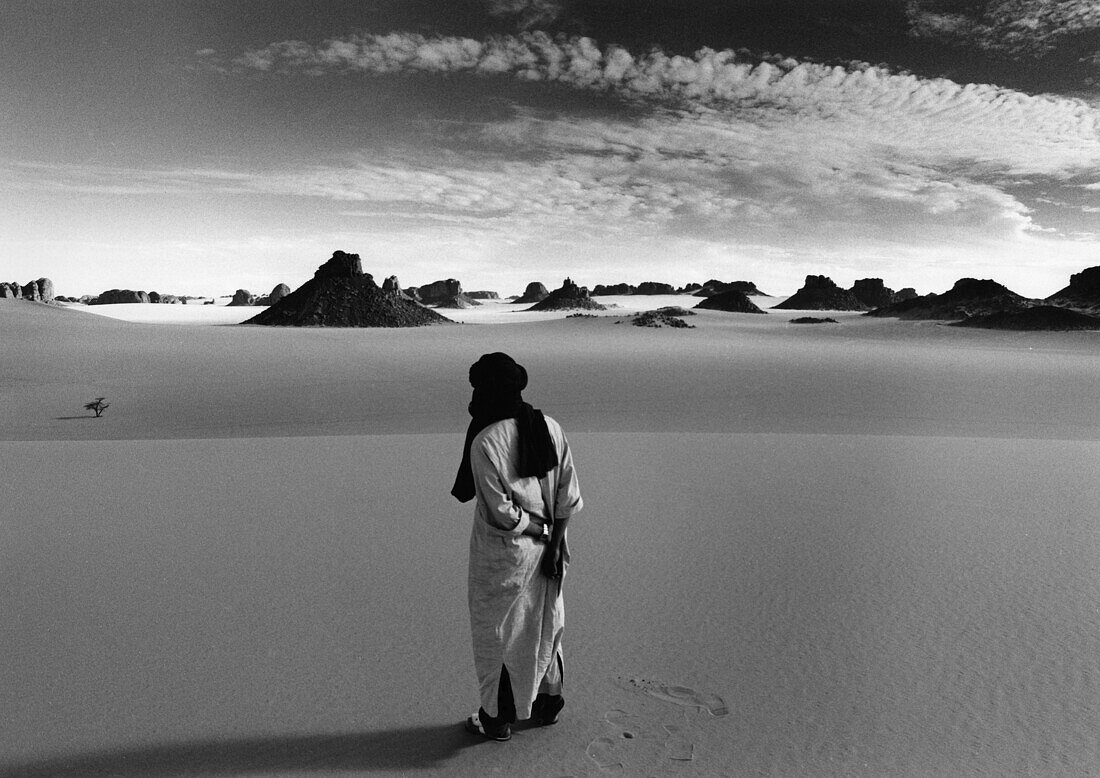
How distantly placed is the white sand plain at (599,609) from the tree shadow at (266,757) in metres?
0.01

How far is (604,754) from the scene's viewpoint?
2748mm

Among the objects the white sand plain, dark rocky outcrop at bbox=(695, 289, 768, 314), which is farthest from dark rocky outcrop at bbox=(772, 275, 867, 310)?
the white sand plain

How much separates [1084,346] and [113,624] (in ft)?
144

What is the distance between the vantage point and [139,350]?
1029 inches

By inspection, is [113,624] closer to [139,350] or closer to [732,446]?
[732,446]

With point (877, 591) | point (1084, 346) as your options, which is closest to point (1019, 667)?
point (877, 591)

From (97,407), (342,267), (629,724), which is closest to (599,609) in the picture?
(629,724)

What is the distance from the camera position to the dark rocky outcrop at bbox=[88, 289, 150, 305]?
87812 millimetres

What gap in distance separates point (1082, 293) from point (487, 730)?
62.8 metres

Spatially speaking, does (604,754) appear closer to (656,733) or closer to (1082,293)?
(656,733)

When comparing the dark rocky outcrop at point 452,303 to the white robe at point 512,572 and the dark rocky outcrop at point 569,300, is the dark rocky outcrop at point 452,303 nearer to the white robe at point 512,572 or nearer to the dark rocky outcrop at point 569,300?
the dark rocky outcrop at point 569,300

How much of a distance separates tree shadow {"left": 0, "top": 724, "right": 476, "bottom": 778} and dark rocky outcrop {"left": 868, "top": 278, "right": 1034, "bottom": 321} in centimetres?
6498

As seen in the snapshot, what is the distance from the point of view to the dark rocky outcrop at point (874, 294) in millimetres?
94625

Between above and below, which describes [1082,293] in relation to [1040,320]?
above
